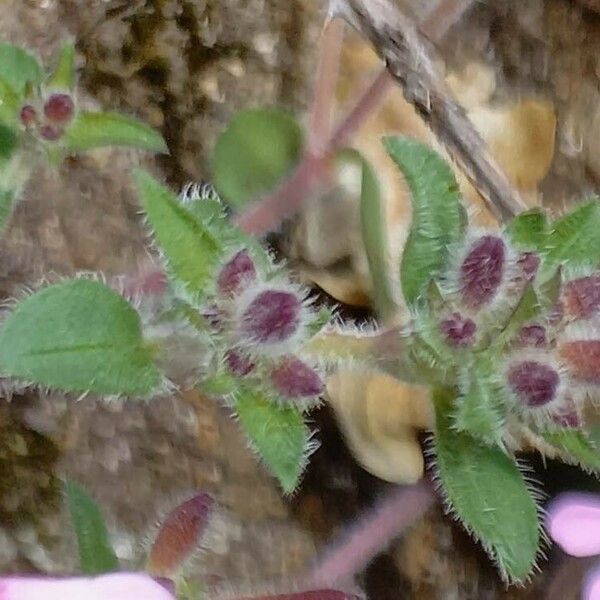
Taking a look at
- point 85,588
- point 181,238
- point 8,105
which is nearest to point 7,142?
point 8,105

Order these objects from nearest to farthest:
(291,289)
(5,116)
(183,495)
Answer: (291,289), (5,116), (183,495)

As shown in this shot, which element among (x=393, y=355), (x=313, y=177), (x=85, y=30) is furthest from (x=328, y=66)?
(x=393, y=355)

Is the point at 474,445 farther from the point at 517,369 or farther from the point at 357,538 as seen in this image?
the point at 357,538

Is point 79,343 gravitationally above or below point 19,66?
below

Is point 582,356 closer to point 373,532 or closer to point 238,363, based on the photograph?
point 238,363

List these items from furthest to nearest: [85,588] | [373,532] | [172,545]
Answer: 1. [373,532]
2. [172,545]
3. [85,588]

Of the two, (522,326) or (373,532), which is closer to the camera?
(522,326)

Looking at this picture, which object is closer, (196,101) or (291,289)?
(291,289)

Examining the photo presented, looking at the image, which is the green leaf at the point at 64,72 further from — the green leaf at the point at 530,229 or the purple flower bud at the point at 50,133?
the green leaf at the point at 530,229
